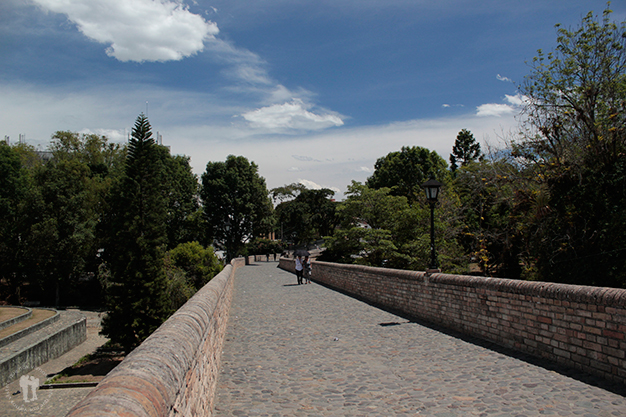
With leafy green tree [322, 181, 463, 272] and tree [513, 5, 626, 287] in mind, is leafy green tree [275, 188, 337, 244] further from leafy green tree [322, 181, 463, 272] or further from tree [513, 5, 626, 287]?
tree [513, 5, 626, 287]

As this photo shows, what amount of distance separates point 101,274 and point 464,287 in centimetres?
3578

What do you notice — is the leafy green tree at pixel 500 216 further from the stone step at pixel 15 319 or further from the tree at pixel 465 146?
the tree at pixel 465 146

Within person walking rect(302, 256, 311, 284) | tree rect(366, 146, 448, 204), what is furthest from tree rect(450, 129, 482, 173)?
person walking rect(302, 256, 311, 284)

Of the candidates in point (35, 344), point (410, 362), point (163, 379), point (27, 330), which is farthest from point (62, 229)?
point (163, 379)

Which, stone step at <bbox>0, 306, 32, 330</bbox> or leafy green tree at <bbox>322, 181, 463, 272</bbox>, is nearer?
leafy green tree at <bbox>322, 181, 463, 272</bbox>

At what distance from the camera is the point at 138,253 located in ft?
74.1

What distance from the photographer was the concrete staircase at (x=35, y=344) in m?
18.3

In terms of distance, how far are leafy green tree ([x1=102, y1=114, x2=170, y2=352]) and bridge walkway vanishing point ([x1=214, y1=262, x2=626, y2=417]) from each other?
14.5 metres

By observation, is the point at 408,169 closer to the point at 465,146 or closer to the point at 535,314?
the point at 465,146

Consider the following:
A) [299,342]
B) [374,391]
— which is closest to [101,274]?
[299,342]

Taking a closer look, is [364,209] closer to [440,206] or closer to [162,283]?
[440,206]

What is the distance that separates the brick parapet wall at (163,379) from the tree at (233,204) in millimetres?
44848

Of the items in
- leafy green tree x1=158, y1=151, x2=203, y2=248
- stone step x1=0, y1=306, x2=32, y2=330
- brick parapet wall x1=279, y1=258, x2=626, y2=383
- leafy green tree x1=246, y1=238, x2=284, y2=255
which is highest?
leafy green tree x1=158, y1=151, x2=203, y2=248

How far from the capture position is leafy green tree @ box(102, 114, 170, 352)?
22.0 meters
